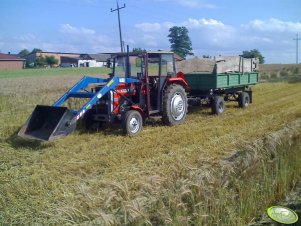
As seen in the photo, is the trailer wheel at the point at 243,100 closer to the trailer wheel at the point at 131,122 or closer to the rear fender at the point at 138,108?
the rear fender at the point at 138,108

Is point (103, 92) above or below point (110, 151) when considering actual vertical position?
above

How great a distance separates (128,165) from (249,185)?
242cm

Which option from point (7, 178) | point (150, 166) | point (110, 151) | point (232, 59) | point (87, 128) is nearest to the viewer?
point (7, 178)

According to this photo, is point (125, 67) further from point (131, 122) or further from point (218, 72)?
point (218, 72)

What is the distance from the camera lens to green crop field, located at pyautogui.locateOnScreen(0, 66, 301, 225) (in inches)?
151

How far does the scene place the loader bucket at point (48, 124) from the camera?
7.00m

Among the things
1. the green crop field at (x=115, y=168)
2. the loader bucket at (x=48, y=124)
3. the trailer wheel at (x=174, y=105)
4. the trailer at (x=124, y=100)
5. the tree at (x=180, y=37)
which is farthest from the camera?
the tree at (x=180, y=37)

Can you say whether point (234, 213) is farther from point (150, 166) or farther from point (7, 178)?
point (7, 178)

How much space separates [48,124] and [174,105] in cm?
345

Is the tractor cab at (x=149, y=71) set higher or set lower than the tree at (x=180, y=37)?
lower

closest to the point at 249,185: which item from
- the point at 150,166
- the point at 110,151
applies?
the point at 150,166

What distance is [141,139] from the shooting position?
7762 millimetres

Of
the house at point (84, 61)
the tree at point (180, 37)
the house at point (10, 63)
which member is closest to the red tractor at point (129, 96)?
the tree at point (180, 37)

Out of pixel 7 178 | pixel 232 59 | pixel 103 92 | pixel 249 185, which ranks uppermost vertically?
pixel 232 59
